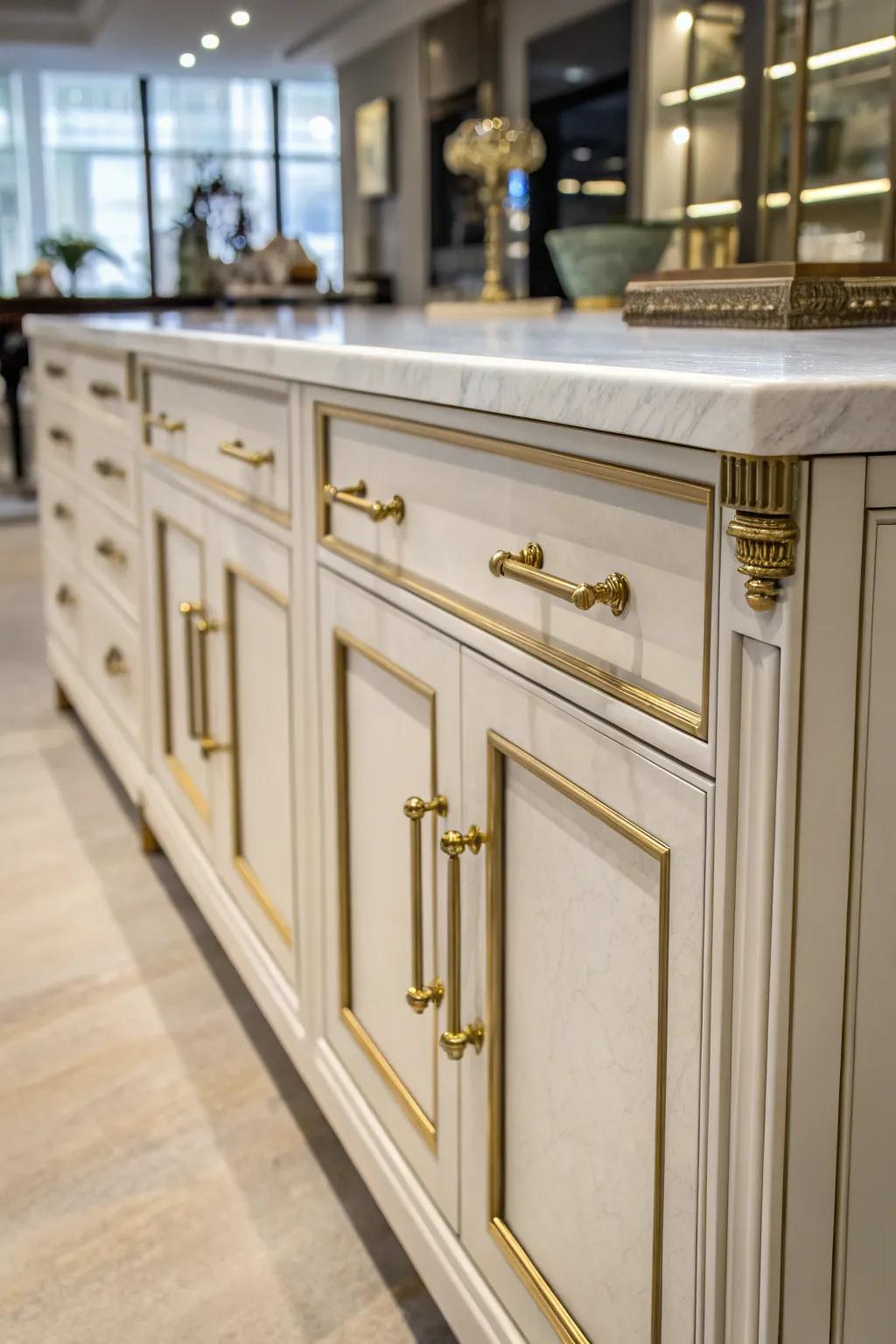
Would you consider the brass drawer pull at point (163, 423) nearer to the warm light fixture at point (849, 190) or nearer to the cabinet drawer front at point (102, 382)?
the cabinet drawer front at point (102, 382)

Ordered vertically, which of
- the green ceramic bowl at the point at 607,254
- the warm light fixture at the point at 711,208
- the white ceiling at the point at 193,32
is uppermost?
the white ceiling at the point at 193,32

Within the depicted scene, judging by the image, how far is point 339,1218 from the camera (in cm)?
126

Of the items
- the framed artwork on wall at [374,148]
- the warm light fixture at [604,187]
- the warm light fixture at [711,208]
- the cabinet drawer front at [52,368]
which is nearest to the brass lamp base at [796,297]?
the cabinet drawer front at [52,368]

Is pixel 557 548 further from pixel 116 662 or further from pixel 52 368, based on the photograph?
pixel 52 368

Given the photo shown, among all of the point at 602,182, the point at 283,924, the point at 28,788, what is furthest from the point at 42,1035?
the point at 602,182

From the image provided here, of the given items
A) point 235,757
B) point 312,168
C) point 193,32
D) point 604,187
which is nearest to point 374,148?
point 193,32

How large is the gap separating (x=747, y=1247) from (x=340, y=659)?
2.08ft

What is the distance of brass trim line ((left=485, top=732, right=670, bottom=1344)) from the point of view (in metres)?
0.66

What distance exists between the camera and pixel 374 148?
351 inches

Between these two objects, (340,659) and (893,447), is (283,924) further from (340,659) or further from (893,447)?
(893,447)

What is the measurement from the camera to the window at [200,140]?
1083 centimetres

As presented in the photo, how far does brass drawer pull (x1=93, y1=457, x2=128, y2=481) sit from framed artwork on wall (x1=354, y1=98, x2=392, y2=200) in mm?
7118

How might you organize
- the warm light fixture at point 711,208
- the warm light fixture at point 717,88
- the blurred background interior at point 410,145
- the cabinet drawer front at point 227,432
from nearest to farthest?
the cabinet drawer front at point 227,432, the blurred background interior at point 410,145, the warm light fixture at point 717,88, the warm light fixture at point 711,208

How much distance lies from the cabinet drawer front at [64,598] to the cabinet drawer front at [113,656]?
72 mm
